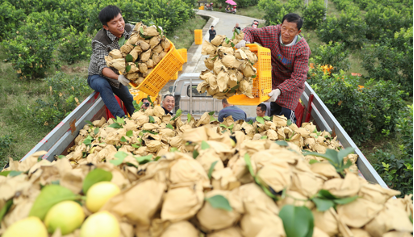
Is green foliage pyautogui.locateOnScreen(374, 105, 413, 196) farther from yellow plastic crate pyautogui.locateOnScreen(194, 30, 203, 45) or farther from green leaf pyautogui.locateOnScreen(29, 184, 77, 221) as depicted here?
yellow plastic crate pyautogui.locateOnScreen(194, 30, 203, 45)

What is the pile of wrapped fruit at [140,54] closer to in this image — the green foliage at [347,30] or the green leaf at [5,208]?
the green leaf at [5,208]

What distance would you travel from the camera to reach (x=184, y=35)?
43.2ft

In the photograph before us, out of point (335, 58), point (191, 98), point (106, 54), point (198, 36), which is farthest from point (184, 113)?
point (198, 36)

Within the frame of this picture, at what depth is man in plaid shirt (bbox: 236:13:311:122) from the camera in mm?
3205

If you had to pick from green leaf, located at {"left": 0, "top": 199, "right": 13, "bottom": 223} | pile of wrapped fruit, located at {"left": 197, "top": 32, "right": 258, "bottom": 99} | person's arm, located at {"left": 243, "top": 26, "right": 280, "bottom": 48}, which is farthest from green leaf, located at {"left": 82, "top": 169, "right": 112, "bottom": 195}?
person's arm, located at {"left": 243, "top": 26, "right": 280, "bottom": 48}

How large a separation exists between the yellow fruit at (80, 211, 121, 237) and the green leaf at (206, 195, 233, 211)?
42 cm

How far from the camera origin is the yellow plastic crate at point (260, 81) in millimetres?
3014

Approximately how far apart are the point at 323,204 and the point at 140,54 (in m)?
2.46

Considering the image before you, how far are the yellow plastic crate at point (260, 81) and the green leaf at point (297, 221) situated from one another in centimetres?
191

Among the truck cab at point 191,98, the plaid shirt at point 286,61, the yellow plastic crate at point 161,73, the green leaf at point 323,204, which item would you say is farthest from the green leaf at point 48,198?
the truck cab at point 191,98

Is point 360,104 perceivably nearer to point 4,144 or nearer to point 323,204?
point 323,204

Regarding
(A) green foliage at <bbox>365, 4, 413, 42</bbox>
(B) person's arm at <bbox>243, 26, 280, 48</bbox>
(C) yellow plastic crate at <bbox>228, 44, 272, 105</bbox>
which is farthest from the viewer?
(A) green foliage at <bbox>365, 4, 413, 42</bbox>

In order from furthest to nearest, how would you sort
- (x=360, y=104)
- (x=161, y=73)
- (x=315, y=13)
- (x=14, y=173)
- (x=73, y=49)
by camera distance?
(x=315, y=13), (x=73, y=49), (x=360, y=104), (x=161, y=73), (x=14, y=173)

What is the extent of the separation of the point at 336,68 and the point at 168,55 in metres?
5.81
